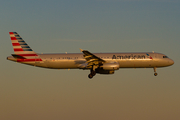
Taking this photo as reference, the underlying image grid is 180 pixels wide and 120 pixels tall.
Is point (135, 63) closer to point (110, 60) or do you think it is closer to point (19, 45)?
point (110, 60)

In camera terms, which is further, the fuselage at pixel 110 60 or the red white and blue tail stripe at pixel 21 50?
the red white and blue tail stripe at pixel 21 50

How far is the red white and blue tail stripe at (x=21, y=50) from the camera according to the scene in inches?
2153

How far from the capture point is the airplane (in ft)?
175

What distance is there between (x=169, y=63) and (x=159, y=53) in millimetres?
2633

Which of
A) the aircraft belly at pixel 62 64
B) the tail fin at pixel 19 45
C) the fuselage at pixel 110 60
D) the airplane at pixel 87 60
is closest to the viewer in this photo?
the airplane at pixel 87 60

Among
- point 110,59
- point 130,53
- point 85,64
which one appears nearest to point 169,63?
point 130,53

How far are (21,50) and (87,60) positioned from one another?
43.8 feet

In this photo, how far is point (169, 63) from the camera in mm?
54594

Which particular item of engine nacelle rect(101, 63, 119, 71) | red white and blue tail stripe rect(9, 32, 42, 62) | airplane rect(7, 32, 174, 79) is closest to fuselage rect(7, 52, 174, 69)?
airplane rect(7, 32, 174, 79)

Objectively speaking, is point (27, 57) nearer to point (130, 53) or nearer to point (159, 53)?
point (130, 53)

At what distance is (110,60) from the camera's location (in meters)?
53.9

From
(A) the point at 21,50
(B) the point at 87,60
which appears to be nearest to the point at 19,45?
(A) the point at 21,50

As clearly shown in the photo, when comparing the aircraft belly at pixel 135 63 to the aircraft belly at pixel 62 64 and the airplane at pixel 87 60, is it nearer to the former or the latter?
the airplane at pixel 87 60

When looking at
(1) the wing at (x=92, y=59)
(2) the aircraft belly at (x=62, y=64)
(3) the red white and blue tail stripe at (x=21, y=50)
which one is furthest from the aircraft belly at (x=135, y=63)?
(3) the red white and blue tail stripe at (x=21, y=50)
